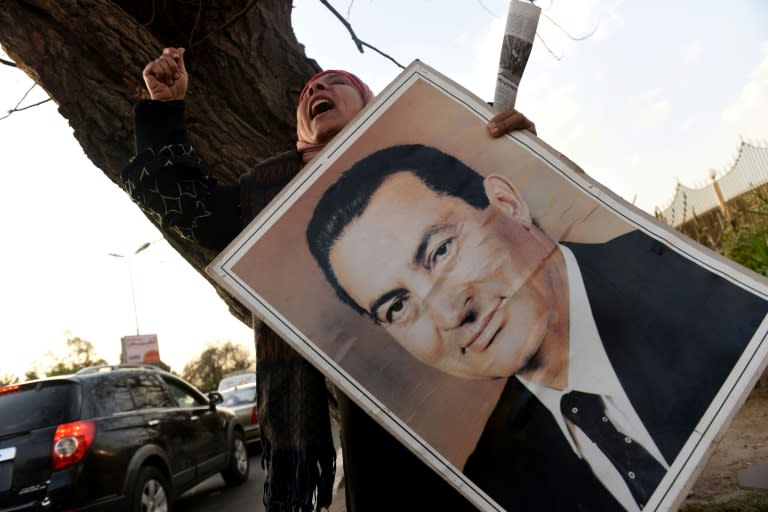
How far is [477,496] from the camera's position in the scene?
3.44 feet

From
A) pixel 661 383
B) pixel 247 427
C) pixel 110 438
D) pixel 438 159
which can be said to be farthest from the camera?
pixel 247 427

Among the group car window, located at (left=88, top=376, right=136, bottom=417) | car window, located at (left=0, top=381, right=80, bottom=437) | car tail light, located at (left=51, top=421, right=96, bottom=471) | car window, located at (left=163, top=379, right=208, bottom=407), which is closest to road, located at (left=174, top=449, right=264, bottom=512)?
car window, located at (left=163, top=379, right=208, bottom=407)

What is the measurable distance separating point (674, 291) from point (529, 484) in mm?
446

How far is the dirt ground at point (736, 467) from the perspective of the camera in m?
2.35

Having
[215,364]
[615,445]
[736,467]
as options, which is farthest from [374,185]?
[215,364]

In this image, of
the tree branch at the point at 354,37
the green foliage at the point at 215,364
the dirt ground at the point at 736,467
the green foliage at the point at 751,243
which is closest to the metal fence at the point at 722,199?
the green foliage at the point at 751,243

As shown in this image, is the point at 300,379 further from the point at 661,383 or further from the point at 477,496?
the point at 661,383

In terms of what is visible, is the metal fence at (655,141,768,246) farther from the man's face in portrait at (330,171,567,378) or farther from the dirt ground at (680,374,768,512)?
the man's face in portrait at (330,171,567,378)

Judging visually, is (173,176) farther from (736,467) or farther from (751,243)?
(751,243)

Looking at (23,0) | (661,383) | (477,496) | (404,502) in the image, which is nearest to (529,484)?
(477,496)

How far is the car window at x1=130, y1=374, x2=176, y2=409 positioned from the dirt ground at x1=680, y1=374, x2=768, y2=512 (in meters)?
4.48

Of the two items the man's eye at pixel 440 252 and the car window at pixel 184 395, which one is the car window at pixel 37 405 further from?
the man's eye at pixel 440 252

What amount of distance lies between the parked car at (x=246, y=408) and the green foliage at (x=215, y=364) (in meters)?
36.7

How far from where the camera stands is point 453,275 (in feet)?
3.79
